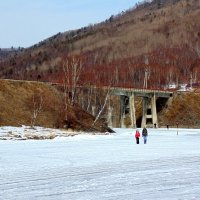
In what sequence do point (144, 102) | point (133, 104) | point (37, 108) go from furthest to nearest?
point (144, 102), point (133, 104), point (37, 108)

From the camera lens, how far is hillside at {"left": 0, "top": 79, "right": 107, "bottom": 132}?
63781mm

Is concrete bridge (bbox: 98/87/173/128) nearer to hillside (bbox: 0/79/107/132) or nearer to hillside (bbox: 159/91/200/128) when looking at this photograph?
hillside (bbox: 159/91/200/128)

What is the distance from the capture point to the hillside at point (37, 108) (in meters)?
63.8

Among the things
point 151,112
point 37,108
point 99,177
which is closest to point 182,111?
point 151,112

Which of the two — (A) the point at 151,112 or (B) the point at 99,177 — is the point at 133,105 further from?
(B) the point at 99,177

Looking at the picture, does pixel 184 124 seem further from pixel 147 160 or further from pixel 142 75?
pixel 147 160

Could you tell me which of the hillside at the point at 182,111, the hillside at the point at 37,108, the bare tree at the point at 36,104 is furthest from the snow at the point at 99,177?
the hillside at the point at 182,111

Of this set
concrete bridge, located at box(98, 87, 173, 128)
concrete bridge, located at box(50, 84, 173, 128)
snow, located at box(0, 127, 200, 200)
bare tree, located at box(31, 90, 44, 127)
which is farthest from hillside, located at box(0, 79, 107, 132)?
snow, located at box(0, 127, 200, 200)

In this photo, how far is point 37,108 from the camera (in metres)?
67.3

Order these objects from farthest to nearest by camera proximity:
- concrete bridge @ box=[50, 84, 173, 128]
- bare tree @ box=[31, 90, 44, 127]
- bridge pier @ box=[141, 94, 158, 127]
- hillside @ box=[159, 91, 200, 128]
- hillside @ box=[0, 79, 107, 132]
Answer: hillside @ box=[159, 91, 200, 128] → bridge pier @ box=[141, 94, 158, 127] → concrete bridge @ box=[50, 84, 173, 128] → hillside @ box=[0, 79, 107, 132] → bare tree @ box=[31, 90, 44, 127]

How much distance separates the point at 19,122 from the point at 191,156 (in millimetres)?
37581

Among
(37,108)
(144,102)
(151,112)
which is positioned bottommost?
(37,108)

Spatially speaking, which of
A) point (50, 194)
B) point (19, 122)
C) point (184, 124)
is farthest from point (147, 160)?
point (184, 124)

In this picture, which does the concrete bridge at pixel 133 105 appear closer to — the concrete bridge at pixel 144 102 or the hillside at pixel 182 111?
the concrete bridge at pixel 144 102
